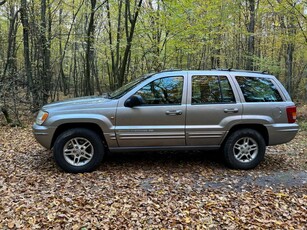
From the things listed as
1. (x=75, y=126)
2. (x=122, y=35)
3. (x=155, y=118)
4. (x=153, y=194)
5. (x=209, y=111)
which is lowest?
(x=153, y=194)

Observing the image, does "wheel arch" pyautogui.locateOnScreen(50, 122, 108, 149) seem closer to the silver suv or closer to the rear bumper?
the silver suv

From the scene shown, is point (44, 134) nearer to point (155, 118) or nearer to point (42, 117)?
point (42, 117)

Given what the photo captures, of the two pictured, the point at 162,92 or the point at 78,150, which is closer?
the point at 78,150

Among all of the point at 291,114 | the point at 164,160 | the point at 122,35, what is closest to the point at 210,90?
the point at 291,114

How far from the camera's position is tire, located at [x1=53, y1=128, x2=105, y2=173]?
190 inches

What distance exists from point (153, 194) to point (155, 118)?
137cm

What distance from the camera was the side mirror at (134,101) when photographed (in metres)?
4.86

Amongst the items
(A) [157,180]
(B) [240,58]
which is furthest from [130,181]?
(B) [240,58]

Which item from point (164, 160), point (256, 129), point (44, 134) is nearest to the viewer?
point (44, 134)

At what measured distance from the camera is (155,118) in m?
4.98

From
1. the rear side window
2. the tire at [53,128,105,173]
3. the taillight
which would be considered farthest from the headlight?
the taillight

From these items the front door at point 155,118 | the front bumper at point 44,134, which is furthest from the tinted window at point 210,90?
the front bumper at point 44,134

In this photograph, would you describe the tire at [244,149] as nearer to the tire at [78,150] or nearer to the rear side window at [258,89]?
the rear side window at [258,89]

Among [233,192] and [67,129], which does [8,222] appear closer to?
[67,129]
